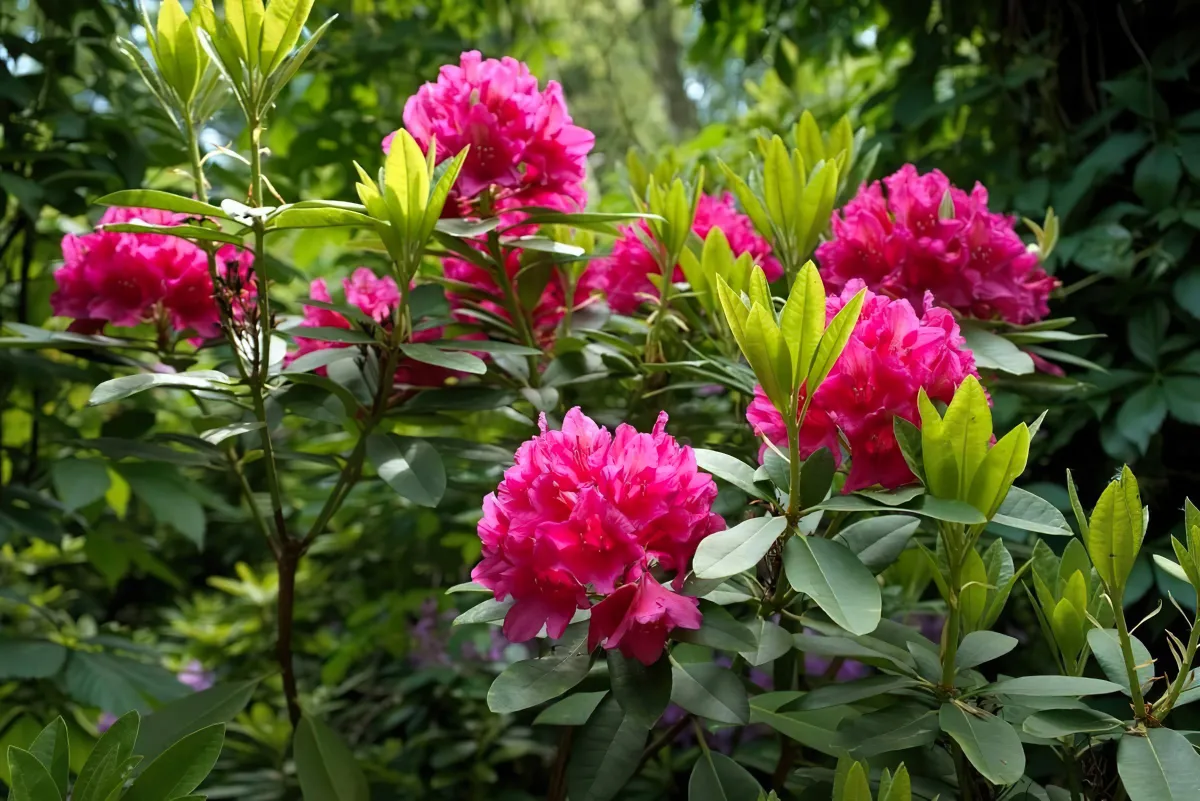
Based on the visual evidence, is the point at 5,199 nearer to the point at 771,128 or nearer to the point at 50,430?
the point at 50,430

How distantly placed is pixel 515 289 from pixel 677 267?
8.3 inches

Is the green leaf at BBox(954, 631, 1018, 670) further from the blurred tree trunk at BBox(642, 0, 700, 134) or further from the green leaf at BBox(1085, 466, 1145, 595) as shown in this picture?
the blurred tree trunk at BBox(642, 0, 700, 134)

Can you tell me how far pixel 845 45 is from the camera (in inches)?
72.0

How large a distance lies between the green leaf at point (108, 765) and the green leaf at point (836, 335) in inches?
21.3

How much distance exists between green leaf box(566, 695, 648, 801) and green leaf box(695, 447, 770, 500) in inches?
8.0

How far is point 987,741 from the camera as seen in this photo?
63cm

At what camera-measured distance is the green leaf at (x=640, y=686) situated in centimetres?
68

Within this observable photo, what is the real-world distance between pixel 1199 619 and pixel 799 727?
0.35m

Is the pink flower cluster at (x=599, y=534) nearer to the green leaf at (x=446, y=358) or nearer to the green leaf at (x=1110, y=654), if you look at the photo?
the green leaf at (x=446, y=358)

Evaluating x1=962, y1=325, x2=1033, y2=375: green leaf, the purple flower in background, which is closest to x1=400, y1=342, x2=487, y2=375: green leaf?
x1=962, y1=325, x2=1033, y2=375: green leaf

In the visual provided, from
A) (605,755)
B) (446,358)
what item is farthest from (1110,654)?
(446,358)

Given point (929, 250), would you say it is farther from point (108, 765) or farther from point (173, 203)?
point (108, 765)

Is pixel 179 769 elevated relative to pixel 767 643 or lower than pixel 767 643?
elevated

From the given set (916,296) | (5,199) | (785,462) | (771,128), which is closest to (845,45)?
(771,128)
